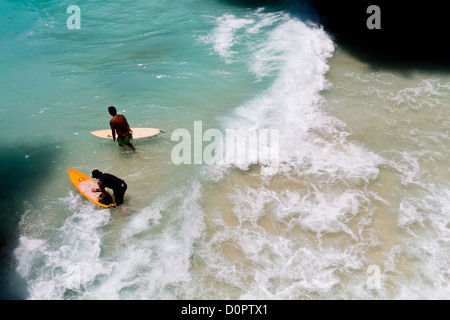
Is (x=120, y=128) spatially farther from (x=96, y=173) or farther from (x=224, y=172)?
(x=224, y=172)

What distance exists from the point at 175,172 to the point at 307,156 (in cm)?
371

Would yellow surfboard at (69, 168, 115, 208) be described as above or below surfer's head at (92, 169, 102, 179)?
below

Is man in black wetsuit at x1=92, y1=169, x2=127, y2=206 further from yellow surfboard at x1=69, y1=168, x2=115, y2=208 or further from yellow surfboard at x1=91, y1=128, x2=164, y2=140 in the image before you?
yellow surfboard at x1=91, y1=128, x2=164, y2=140

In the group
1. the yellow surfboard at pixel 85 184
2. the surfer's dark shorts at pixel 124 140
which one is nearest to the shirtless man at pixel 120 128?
the surfer's dark shorts at pixel 124 140

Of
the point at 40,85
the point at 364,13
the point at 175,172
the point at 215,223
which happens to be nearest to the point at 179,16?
the point at 40,85

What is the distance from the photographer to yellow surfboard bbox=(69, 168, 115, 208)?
21.9 ft

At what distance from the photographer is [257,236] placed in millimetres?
6141

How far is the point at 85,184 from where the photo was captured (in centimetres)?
697

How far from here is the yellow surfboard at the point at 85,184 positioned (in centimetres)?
667

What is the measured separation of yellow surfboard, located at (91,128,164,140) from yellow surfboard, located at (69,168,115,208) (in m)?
1.32

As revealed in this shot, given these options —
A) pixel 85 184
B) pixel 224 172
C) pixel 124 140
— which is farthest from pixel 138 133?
pixel 224 172

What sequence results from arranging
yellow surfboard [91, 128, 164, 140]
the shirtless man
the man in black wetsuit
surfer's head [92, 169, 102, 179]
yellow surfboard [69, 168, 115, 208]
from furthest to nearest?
1. yellow surfboard [91, 128, 164, 140]
2. the shirtless man
3. yellow surfboard [69, 168, 115, 208]
4. the man in black wetsuit
5. surfer's head [92, 169, 102, 179]

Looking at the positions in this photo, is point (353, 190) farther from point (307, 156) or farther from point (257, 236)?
point (257, 236)

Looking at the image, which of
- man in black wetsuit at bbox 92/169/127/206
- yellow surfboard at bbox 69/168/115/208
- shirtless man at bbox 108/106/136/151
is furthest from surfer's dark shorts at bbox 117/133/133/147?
man in black wetsuit at bbox 92/169/127/206
